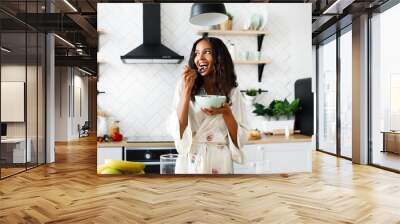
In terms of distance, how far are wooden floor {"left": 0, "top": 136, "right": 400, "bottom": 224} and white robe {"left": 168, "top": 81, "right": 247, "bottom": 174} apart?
7.3 inches

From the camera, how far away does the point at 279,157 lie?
161 inches

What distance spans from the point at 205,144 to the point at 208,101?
17.3 inches

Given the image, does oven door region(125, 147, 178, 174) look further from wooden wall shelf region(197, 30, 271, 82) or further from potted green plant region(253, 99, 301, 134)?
wooden wall shelf region(197, 30, 271, 82)

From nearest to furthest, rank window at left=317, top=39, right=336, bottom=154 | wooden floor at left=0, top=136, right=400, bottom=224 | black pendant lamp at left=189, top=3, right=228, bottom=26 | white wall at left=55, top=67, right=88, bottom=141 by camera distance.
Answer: wooden floor at left=0, top=136, right=400, bottom=224, black pendant lamp at left=189, top=3, right=228, bottom=26, window at left=317, top=39, right=336, bottom=154, white wall at left=55, top=67, right=88, bottom=141

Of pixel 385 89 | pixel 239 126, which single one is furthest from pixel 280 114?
pixel 385 89

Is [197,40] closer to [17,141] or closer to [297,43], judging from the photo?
[297,43]

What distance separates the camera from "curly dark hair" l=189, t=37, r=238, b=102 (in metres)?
3.32

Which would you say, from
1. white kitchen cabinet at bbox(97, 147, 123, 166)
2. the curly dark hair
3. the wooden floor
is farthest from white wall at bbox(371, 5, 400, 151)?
white kitchen cabinet at bbox(97, 147, 123, 166)

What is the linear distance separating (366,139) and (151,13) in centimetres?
386

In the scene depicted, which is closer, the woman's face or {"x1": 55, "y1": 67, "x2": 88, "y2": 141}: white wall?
the woman's face

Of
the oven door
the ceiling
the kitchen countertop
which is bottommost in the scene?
the oven door

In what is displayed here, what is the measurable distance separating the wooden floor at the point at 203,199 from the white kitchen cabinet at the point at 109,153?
0.27 m

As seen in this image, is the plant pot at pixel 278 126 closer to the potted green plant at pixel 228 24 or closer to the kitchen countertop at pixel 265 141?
the kitchen countertop at pixel 265 141

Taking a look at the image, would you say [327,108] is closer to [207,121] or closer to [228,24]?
[228,24]
